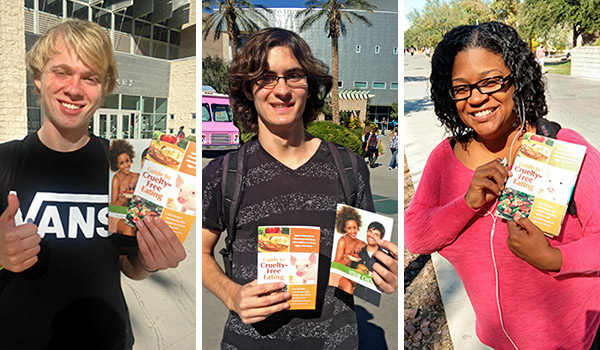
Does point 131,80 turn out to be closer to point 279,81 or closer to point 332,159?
point 279,81

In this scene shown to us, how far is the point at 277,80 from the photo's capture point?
195 cm

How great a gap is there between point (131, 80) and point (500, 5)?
6.09ft

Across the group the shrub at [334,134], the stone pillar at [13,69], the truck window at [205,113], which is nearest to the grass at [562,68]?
the shrub at [334,134]

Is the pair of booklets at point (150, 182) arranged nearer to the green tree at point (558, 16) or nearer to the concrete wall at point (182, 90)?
the concrete wall at point (182, 90)

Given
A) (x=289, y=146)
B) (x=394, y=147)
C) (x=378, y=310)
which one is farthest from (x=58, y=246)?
Answer: (x=394, y=147)

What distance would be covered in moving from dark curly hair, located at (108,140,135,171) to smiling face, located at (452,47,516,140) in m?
1.52

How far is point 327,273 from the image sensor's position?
6.59ft

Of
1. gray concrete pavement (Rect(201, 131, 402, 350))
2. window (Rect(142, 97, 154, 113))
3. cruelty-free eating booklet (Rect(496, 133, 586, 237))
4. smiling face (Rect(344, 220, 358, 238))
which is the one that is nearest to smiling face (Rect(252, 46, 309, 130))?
gray concrete pavement (Rect(201, 131, 402, 350))

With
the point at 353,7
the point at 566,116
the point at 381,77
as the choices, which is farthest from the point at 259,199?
the point at 566,116

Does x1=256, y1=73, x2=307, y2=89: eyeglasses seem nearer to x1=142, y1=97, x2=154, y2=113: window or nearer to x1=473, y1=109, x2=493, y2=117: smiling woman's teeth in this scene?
x1=142, y1=97, x2=154, y2=113: window

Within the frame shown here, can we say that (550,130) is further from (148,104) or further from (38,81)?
(38,81)

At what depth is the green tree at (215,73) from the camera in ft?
6.87

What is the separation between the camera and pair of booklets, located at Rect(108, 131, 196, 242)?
84.8 inches

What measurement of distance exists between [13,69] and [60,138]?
1.37 ft
